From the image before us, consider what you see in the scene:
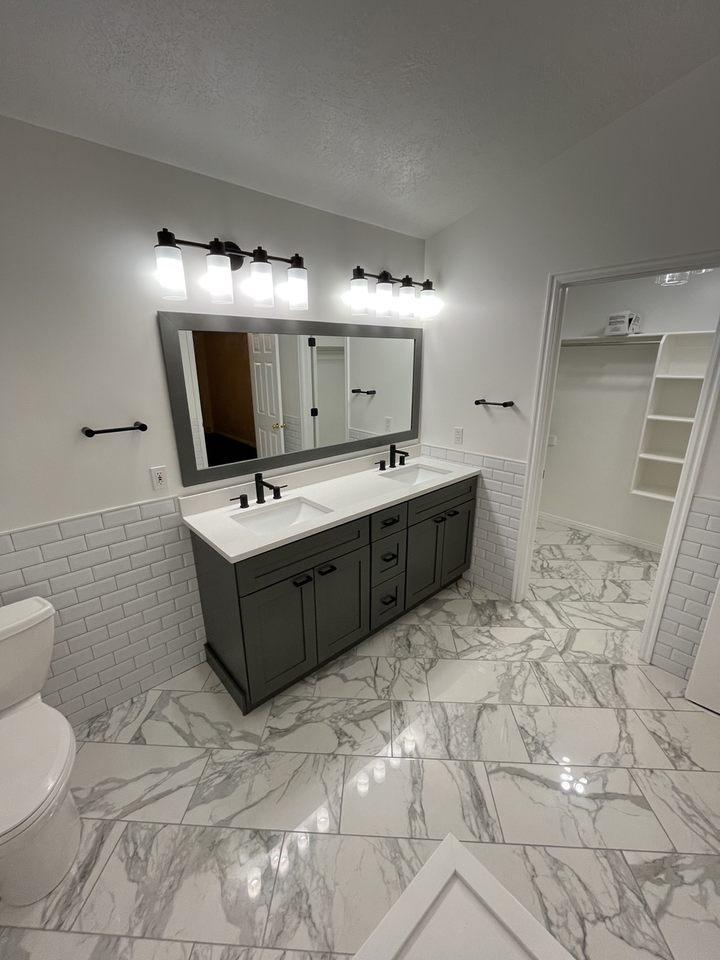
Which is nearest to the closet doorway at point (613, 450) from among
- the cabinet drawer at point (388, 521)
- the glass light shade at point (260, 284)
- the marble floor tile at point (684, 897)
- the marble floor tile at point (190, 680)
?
the cabinet drawer at point (388, 521)

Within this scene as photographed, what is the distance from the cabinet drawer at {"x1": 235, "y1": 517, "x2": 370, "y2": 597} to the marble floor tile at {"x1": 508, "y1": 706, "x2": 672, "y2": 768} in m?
1.13

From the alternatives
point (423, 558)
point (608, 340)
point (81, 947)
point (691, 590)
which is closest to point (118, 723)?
point (81, 947)

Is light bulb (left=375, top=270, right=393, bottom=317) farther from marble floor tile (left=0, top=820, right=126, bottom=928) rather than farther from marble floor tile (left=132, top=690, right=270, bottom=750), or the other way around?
marble floor tile (left=0, top=820, right=126, bottom=928)

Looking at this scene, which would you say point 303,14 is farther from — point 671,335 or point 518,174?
point 671,335

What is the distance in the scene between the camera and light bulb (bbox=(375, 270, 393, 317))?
2.30m

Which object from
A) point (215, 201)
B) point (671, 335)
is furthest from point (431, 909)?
point (671, 335)

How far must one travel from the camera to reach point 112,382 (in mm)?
1596

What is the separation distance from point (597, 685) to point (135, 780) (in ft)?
7.16

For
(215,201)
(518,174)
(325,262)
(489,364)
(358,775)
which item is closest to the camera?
(358,775)

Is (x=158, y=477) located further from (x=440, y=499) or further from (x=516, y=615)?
(x=516, y=615)

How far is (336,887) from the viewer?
48.8 inches

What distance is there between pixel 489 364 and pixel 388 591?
4.95 ft

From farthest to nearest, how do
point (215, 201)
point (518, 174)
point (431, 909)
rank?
point (518, 174)
point (215, 201)
point (431, 909)

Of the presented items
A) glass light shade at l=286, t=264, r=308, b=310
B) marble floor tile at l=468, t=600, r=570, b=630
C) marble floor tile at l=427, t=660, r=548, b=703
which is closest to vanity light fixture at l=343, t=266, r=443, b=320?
glass light shade at l=286, t=264, r=308, b=310
